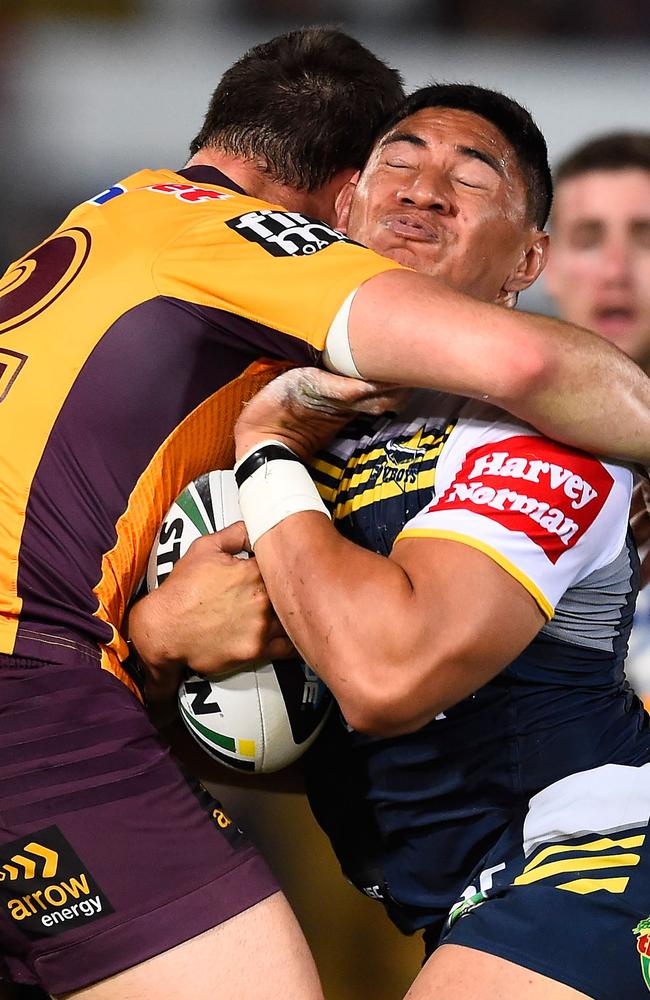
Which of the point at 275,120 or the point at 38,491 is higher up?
the point at 275,120

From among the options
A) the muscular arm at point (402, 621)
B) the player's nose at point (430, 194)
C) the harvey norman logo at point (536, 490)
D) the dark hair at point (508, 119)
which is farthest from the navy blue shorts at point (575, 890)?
the dark hair at point (508, 119)

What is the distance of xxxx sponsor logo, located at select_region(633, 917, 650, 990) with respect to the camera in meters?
1.43

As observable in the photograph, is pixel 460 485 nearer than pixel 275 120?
Yes

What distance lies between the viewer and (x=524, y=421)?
61.2 inches

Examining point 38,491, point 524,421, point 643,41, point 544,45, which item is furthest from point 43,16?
point 524,421

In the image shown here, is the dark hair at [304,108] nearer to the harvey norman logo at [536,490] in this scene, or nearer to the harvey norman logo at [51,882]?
the harvey norman logo at [536,490]

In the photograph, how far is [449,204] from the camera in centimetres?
200

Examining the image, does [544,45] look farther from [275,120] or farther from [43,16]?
[43,16]

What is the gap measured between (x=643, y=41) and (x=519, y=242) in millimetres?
1303

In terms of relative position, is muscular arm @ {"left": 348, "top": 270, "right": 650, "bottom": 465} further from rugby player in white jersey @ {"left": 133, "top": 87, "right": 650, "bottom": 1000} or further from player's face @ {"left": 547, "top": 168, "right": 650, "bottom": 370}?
player's face @ {"left": 547, "top": 168, "right": 650, "bottom": 370}

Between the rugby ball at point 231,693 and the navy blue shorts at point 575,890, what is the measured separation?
39cm

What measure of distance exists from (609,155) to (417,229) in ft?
3.50

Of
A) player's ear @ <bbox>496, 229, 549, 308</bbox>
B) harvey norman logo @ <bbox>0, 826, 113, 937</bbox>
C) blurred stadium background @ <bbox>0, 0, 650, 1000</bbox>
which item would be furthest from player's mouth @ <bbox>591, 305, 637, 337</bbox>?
harvey norman logo @ <bbox>0, 826, 113, 937</bbox>

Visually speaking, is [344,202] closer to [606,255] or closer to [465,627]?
[606,255]
